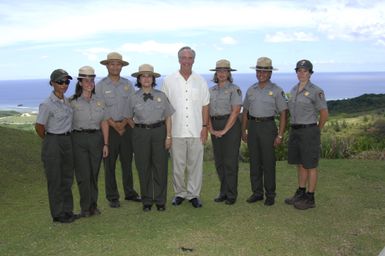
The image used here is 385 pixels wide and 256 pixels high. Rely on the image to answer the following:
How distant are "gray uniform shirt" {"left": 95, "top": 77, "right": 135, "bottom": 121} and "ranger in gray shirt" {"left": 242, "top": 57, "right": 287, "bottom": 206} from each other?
72.6 inches

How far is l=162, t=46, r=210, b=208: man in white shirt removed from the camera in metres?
6.84

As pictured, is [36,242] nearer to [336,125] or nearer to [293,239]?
[293,239]

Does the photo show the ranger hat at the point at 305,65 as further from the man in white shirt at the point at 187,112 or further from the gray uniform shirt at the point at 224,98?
the man in white shirt at the point at 187,112

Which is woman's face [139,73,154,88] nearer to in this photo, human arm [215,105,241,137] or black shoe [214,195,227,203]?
human arm [215,105,241,137]

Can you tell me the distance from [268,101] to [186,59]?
138 centimetres

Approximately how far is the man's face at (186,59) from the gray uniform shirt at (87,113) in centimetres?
131

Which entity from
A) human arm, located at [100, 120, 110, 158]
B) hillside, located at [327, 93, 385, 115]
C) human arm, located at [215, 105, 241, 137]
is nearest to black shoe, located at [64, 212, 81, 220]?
human arm, located at [100, 120, 110, 158]

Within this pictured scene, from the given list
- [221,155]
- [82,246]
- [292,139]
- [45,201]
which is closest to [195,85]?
[221,155]

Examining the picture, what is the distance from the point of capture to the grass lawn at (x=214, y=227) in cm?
545

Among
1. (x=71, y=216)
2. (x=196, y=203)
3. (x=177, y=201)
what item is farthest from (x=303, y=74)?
(x=71, y=216)

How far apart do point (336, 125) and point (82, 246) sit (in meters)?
25.4

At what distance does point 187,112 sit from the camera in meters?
6.86

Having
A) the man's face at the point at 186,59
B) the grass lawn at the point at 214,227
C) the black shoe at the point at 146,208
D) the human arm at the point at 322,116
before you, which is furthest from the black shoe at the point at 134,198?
the human arm at the point at 322,116

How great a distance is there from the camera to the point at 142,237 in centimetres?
577
